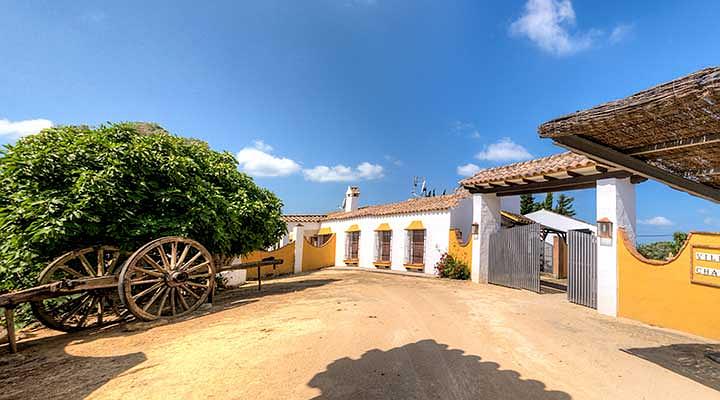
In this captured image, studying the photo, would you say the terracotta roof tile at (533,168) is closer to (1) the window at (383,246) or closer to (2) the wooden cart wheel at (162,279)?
(1) the window at (383,246)

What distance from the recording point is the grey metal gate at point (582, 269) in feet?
24.2

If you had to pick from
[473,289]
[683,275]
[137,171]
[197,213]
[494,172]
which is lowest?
[473,289]

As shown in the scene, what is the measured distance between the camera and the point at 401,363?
3801 millimetres

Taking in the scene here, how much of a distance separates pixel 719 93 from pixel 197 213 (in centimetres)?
792

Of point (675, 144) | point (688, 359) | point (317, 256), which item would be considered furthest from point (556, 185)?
point (317, 256)

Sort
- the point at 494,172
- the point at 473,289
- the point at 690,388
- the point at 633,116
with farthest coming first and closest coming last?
the point at 494,172, the point at 473,289, the point at 690,388, the point at 633,116

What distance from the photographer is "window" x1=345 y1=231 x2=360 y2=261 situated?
59.2 ft

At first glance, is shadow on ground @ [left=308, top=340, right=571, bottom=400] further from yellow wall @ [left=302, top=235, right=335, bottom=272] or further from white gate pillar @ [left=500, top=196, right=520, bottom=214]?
white gate pillar @ [left=500, top=196, right=520, bottom=214]

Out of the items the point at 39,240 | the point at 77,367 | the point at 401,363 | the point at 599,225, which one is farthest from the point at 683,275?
the point at 39,240

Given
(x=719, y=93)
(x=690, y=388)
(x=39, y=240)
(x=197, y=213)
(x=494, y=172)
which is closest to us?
(x=719, y=93)

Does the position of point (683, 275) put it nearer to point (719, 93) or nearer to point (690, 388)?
point (690, 388)

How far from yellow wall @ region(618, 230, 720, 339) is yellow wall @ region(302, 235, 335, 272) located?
12799 mm

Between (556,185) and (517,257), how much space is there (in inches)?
95.1

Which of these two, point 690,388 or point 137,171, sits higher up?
point 137,171
